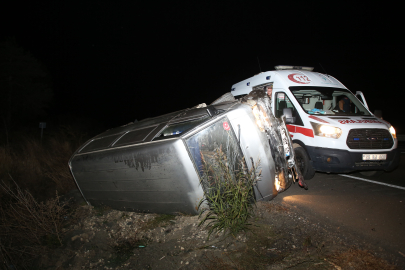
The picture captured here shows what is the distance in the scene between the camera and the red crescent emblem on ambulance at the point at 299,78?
6174mm

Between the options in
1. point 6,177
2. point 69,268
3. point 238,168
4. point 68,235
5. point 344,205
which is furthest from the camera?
point 6,177

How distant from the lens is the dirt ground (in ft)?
8.47

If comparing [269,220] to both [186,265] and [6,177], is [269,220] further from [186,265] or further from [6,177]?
[6,177]

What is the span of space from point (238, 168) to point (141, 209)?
5.09 ft

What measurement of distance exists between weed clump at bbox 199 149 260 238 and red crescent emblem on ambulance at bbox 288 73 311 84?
3.67 m

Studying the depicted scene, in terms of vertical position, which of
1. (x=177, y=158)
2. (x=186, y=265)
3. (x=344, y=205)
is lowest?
(x=344, y=205)

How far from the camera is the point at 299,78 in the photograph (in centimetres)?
626

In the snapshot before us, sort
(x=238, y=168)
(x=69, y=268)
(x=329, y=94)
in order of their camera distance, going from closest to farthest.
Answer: (x=69, y=268) < (x=238, y=168) < (x=329, y=94)

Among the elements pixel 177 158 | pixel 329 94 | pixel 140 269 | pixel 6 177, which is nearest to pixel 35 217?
pixel 140 269

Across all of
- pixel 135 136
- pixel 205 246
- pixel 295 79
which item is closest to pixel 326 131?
pixel 295 79

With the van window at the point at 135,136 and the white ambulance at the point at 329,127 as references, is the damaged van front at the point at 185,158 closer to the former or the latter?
the van window at the point at 135,136

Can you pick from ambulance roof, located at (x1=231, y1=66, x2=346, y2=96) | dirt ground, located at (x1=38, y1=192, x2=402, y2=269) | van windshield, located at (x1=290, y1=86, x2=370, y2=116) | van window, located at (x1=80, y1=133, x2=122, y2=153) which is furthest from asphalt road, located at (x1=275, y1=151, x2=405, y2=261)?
van window, located at (x1=80, y1=133, x2=122, y2=153)

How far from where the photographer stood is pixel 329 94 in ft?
20.9

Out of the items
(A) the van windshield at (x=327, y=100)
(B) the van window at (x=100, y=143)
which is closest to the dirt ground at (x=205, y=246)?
(B) the van window at (x=100, y=143)
